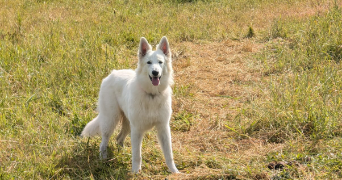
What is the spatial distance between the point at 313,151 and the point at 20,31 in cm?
690

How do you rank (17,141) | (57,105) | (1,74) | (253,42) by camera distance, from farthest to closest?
(253,42), (1,74), (57,105), (17,141)

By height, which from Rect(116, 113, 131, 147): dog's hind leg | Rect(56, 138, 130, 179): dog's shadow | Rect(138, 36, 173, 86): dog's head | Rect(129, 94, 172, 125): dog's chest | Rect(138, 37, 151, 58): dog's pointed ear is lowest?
Rect(56, 138, 130, 179): dog's shadow

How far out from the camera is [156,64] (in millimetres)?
3779

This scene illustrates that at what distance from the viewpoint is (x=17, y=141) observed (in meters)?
4.15

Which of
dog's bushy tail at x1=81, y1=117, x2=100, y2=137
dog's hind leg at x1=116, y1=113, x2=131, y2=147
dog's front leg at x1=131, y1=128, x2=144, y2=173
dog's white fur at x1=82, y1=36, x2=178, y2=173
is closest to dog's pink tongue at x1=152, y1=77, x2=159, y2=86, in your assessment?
dog's white fur at x1=82, y1=36, x2=178, y2=173

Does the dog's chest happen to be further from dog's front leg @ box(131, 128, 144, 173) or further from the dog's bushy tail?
the dog's bushy tail

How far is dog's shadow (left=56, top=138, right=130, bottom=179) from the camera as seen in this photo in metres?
3.81

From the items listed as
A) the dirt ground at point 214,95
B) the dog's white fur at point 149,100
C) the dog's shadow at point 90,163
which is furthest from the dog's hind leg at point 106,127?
the dirt ground at point 214,95

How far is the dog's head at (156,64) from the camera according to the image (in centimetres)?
372

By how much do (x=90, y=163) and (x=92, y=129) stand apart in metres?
0.63

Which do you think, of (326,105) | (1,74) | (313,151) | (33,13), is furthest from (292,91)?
(33,13)

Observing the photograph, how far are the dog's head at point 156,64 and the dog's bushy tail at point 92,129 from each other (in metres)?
1.07

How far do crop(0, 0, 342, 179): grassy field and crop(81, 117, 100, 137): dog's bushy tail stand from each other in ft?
→ 0.35

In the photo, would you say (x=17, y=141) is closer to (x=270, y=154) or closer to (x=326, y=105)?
(x=270, y=154)
